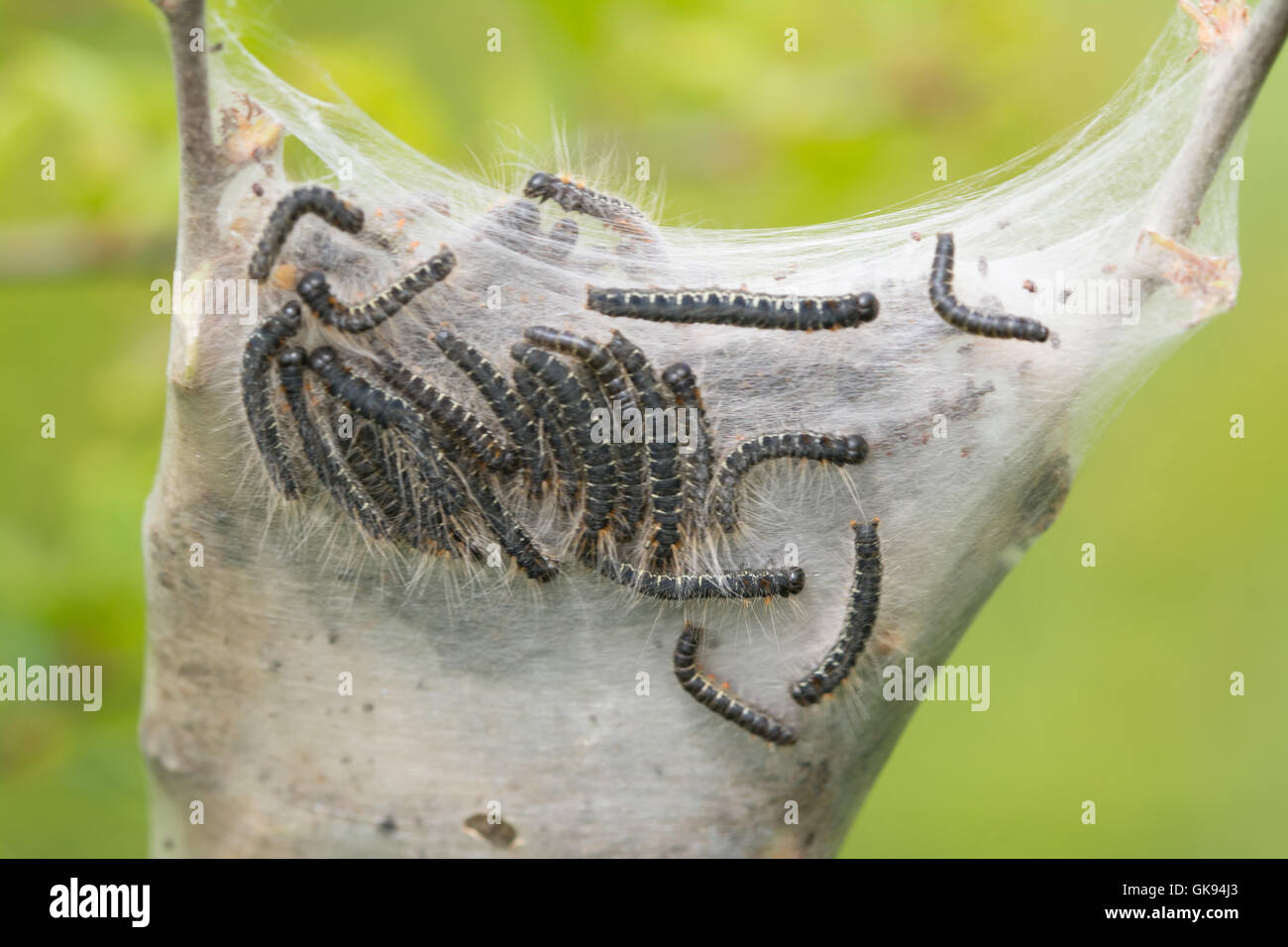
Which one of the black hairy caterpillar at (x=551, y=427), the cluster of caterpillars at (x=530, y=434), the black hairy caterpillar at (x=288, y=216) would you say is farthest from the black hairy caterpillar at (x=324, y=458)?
the black hairy caterpillar at (x=551, y=427)

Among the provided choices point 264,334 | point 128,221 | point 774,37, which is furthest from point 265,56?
point 774,37

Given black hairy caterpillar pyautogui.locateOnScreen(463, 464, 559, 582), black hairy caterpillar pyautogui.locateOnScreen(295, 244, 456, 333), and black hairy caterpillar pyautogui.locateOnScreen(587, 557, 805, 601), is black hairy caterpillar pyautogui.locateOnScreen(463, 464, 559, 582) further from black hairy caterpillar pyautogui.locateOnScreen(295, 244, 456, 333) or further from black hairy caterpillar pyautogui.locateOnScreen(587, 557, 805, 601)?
black hairy caterpillar pyautogui.locateOnScreen(295, 244, 456, 333)

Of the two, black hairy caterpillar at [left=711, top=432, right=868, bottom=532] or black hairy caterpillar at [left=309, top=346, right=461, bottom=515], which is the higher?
black hairy caterpillar at [left=309, top=346, right=461, bottom=515]

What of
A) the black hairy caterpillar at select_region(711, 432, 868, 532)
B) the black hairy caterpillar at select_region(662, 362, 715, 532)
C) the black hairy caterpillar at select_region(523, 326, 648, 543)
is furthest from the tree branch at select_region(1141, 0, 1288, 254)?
the black hairy caterpillar at select_region(523, 326, 648, 543)

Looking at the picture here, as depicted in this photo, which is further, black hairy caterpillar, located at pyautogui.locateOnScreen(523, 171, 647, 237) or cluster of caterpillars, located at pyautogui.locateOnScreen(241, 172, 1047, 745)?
black hairy caterpillar, located at pyautogui.locateOnScreen(523, 171, 647, 237)

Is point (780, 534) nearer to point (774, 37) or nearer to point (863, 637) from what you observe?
point (863, 637)
